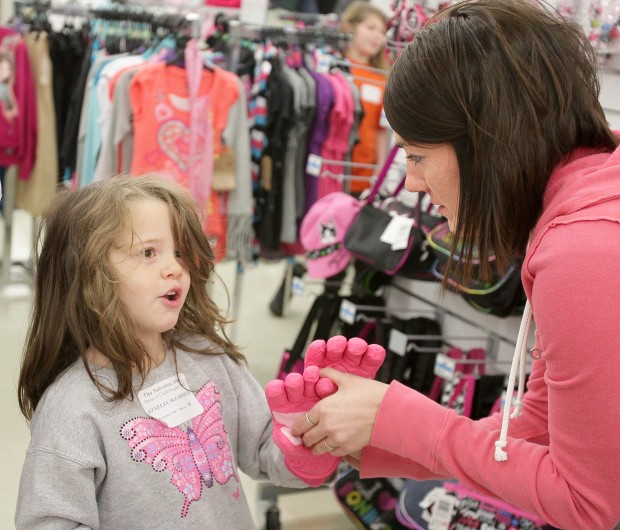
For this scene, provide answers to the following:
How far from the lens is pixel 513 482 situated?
1140 mm

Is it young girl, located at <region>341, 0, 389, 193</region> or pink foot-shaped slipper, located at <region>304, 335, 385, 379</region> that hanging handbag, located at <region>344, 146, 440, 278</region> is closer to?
young girl, located at <region>341, 0, 389, 193</region>

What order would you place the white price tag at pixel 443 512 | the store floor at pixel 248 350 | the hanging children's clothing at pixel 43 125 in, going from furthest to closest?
1. the hanging children's clothing at pixel 43 125
2. the store floor at pixel 248 350
3. the white price tag at pixel 443 512

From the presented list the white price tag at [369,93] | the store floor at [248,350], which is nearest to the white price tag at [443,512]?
the store floor at [248,350]

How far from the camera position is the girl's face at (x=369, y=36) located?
3865 millimetres

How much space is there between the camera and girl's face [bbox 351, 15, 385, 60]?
3.87 metres

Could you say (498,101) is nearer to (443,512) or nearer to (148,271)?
(148,271)

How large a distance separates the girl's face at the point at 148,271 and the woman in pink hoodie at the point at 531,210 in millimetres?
388

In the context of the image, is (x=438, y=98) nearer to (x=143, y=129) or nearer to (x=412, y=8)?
(x=412, y=8)

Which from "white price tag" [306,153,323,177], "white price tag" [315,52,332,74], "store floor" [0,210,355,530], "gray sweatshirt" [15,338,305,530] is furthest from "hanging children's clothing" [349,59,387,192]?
"gray sweatshirt" [15,338,305,530]

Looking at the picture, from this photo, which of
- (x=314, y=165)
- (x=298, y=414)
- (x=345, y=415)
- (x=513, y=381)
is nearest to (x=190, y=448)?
(x=298, y=414)

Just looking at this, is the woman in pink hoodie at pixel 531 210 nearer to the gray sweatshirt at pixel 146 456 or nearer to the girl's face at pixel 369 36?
the gray sweatshirt at pixel 146 456

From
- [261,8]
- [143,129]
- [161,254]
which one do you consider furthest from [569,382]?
[261,8]

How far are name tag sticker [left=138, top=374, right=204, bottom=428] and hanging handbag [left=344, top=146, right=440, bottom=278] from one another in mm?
1171

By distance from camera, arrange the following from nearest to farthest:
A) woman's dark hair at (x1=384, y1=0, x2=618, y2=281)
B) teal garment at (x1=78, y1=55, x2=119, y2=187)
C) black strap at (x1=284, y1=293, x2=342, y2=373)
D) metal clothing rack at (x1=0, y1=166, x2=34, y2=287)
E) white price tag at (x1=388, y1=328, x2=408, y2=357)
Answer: woman's dark hair at (x1=384, y1=0, x2=618, y2=281) → white price tag at (x1=388, y1=328, x2=408, y2=357) → black strap at (x1=284, y1=293, x2=342, y2=373) → teal garment at (x1=78, y1=55, x2=119, y2=187) → metal clothing rack at (x1=0, y1=166, x2=34, y2=287)
